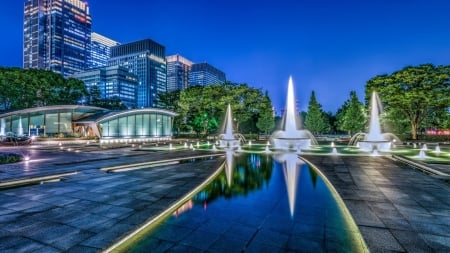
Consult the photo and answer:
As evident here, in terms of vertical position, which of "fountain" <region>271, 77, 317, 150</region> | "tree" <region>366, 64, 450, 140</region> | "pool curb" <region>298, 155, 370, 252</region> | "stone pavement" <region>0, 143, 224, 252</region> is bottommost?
"pool curb" <region>298, 155, 370, 252</region>

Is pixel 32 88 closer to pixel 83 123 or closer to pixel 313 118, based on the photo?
pixel 83 123

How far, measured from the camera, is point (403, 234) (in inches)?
160

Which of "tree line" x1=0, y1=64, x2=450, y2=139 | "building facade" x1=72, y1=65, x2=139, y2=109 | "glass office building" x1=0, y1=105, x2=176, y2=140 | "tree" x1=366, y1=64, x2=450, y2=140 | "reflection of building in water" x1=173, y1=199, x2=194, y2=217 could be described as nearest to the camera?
"reflection of building in water" x1=173, y1=199, x2=194, y2=217

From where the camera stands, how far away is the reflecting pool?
3768mm

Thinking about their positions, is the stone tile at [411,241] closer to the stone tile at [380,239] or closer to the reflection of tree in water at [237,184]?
the stone tile at [380,239]

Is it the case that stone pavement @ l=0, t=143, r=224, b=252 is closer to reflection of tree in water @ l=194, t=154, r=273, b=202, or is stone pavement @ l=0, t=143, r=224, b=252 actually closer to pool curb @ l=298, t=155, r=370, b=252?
reflection of tree in water @ l=194, t=154, r=273, b=202

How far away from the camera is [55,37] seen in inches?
5758

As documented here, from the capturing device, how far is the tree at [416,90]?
1148 inches

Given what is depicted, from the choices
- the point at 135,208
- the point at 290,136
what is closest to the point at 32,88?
the point at 290,136

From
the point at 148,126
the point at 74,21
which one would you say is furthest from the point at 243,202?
the point at 74,21

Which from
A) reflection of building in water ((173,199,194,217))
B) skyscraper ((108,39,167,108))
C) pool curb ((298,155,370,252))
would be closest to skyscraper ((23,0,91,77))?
skyscraper ((108,39,167,108))

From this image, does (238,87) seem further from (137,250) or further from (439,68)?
(137,250)

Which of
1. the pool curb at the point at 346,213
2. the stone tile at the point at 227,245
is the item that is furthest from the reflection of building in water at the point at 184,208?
the pool curb at the point at 346,213

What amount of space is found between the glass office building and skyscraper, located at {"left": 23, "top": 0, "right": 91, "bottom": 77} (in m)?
132
